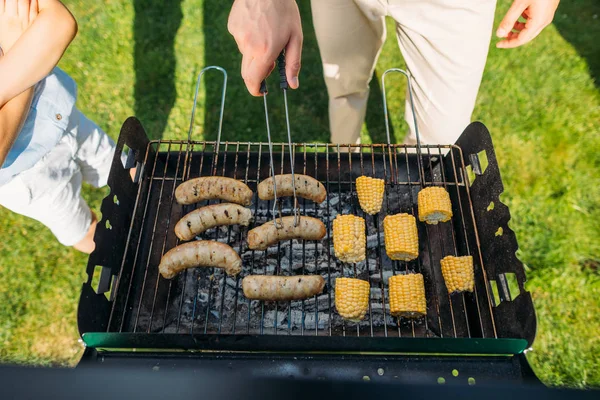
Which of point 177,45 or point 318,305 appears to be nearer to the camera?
point 318,305

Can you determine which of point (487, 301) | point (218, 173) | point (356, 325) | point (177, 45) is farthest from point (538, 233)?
point (177, 45)

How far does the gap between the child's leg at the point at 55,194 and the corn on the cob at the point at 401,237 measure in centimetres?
250

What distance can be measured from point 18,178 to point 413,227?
282 cm

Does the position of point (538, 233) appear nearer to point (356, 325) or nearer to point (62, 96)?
point (356, 325)

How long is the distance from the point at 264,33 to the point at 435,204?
166cm

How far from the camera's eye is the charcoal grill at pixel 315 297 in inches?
86.1

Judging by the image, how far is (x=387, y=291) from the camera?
3.01 meters

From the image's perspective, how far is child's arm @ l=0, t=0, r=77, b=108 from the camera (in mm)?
2436

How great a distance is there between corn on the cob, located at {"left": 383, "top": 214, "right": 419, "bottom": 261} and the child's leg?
A: 250 centimetres

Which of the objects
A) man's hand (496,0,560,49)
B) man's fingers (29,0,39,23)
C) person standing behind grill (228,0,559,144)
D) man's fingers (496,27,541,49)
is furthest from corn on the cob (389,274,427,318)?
man's fingers (29,0,39,23)

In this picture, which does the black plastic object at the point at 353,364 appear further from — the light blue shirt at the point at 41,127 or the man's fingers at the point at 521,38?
the man's fingers at the point at 521,38

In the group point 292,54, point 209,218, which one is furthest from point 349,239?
point 292,54

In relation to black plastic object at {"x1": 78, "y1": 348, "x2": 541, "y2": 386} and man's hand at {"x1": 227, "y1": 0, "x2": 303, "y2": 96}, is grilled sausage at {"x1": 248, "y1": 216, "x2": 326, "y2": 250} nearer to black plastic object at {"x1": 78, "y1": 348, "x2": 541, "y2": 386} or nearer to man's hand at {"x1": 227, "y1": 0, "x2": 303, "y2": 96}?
black plastic object at {"x1": 78, "y1": 348, "x2": 541, "y2": 386}

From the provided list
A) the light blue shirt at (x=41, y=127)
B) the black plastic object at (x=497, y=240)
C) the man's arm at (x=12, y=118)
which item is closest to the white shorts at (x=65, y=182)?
the light blue shirt at (x=41, y=127)
